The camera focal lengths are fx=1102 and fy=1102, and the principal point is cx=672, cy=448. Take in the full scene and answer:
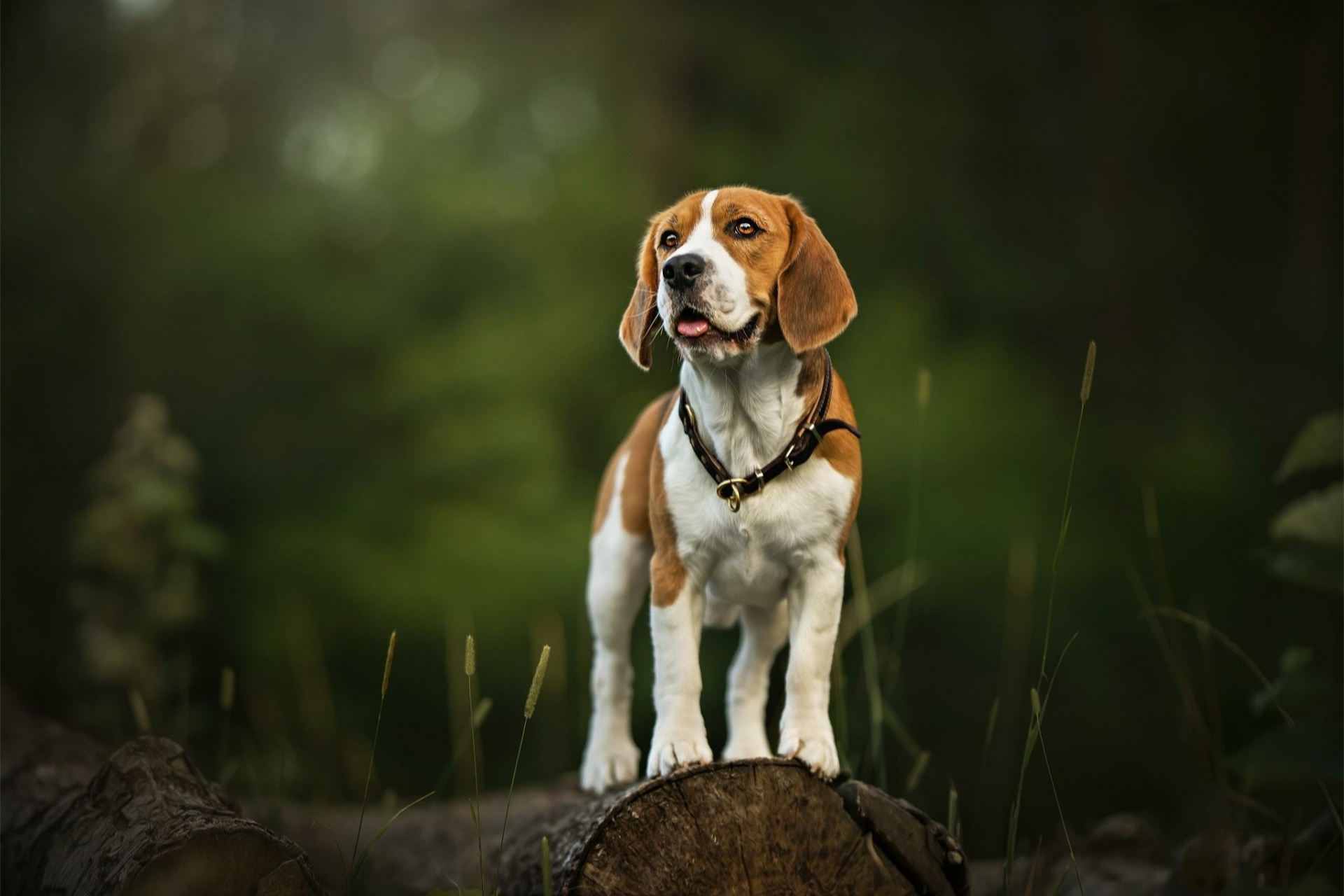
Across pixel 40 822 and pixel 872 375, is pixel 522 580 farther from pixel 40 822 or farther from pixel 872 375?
pixel 40 822

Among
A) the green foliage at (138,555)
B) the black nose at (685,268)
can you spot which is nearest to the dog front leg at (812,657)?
the black nose at (685,268)

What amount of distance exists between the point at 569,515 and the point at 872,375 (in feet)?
6.72

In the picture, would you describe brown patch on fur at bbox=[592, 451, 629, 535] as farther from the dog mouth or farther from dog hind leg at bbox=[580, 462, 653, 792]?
the dog mouth

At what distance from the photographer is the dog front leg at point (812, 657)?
8.65 feet

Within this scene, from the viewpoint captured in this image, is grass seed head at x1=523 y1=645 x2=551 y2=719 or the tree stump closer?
grass seed head at x1=523 y1=645 x2=551 y2=719

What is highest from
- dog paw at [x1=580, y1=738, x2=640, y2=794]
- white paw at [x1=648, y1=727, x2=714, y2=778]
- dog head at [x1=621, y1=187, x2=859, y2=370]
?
dog head at [x1=621, y1=187, x2=859, y2=370]

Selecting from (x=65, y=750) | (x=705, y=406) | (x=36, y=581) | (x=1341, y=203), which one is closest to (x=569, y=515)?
(x=36, y=581)

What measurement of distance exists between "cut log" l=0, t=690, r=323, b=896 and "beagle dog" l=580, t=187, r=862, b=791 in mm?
910

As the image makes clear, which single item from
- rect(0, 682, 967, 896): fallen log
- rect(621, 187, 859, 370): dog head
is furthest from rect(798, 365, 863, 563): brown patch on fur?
rect(0, 682, 967, 896): fallen log

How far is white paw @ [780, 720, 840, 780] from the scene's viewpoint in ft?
8.36

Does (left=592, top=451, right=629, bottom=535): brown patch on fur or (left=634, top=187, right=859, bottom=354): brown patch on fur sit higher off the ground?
(left=634, top=187, right=859, bottom=354): brown patch on fur

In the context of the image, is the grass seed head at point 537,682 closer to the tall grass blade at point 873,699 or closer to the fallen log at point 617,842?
the fallen log at point 617,842

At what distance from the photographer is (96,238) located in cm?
693

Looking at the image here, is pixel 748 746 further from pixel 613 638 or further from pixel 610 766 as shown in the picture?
pixel 613 638
